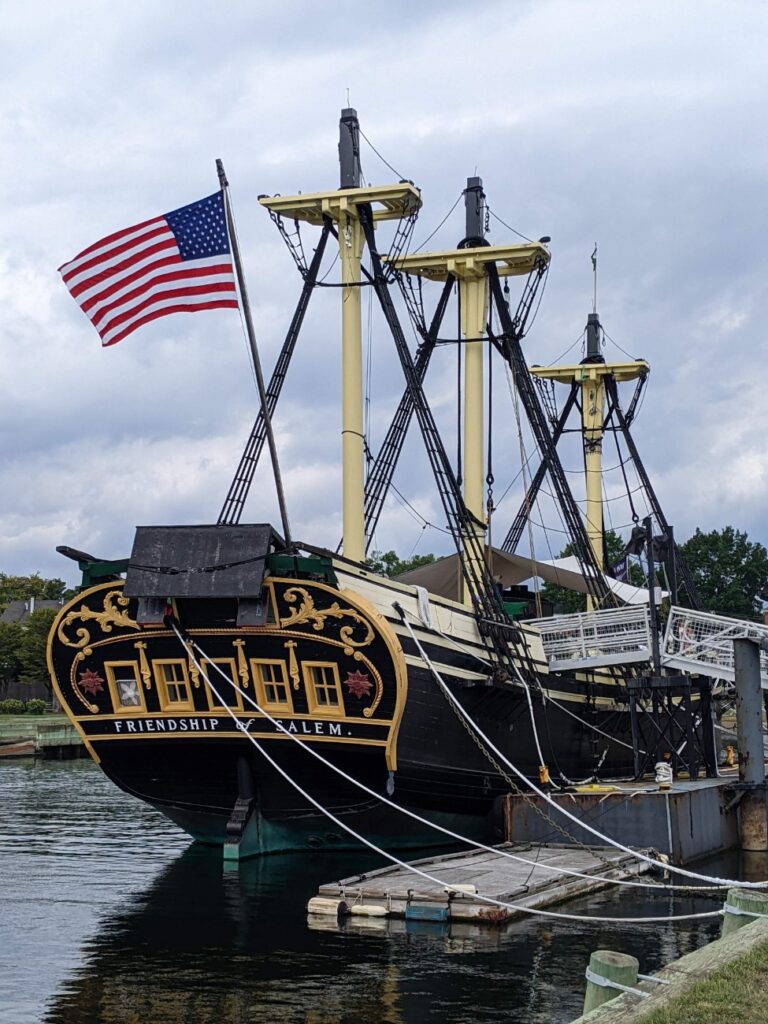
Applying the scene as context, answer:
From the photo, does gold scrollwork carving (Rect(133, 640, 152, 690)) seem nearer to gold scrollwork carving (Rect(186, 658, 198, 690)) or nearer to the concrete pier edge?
gold scrollwork carving (Rect(186, 658, 198, 690))

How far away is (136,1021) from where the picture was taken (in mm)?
13070

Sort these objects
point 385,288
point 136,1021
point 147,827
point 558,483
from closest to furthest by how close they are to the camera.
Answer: point 136,1021, point 385,288, point 147,827, point 558,483

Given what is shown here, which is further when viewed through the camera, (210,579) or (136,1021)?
(210,579)

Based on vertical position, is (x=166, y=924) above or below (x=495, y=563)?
below

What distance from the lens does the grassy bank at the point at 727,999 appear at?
31.6 ft

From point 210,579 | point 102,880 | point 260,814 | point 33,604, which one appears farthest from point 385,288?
point 33,604

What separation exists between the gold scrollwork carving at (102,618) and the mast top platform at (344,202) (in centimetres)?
1118

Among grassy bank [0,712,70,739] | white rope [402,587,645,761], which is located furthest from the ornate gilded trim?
grassy bank [0,712,70,739]

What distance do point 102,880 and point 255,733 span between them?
3737 millimetres

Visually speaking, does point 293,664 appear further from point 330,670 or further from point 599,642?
point 599,642

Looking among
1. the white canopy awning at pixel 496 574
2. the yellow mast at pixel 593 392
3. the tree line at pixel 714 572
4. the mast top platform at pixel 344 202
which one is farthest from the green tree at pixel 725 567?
the mast top platform at pixel 344 202

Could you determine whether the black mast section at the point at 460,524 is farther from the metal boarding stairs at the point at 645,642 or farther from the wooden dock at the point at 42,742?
the wooden dock at the point at 42,742

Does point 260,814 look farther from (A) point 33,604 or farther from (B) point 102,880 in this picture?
(A) point 33,604

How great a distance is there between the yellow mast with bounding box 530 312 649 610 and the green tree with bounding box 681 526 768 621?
41754 millimetres
